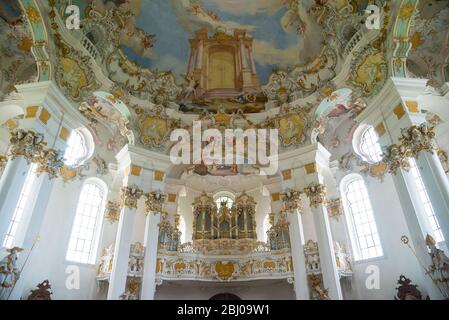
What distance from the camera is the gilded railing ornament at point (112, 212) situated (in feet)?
Answer: 50.3

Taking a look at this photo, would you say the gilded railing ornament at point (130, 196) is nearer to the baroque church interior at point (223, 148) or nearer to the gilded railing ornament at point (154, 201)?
the baroque church interior at point (223, 148)

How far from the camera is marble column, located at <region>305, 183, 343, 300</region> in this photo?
1197 cm

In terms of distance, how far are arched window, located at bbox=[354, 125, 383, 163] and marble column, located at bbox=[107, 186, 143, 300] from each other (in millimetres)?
10763

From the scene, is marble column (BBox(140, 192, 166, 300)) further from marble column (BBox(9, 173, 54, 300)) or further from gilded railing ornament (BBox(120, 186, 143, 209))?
marble column (BBox(9, 173, 54, 300))

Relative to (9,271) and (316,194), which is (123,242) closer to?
(9,271)

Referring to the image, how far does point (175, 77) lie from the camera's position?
17219mm

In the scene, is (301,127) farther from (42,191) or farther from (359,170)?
(42,191)

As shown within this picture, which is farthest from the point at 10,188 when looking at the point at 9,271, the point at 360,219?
the point at 360,219

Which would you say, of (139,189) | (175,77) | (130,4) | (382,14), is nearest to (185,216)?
(139,189)
